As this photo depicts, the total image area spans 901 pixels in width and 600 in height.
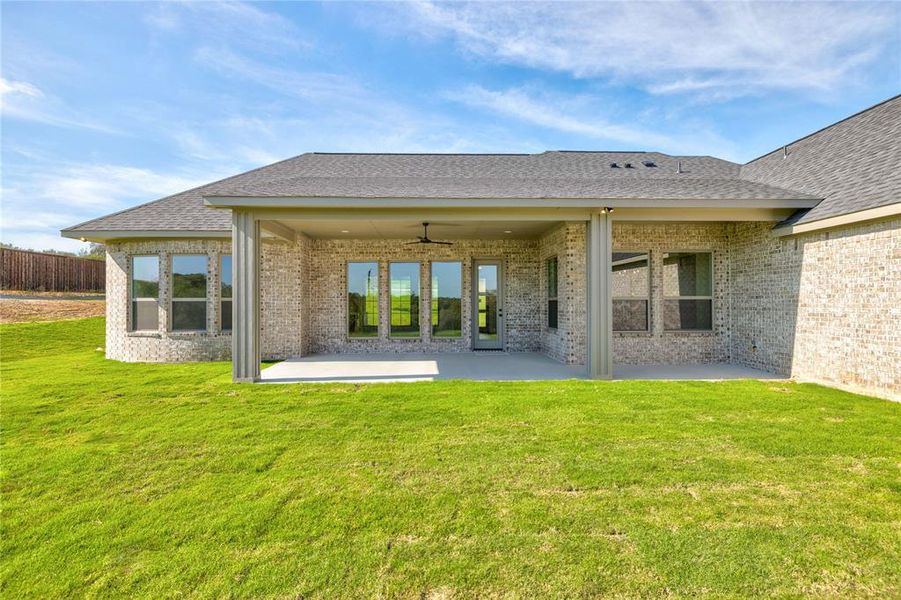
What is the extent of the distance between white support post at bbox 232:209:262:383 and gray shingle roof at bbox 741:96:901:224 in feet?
29.4

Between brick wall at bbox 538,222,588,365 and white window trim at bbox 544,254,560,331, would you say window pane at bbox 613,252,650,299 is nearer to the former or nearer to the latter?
brick wall at bbox 538,222,588,365

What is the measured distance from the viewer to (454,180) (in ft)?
30.5

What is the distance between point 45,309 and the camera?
640 inches

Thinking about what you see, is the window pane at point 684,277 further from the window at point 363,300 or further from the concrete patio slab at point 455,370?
the window at point 363,300

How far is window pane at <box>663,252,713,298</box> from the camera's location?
928 centimetres

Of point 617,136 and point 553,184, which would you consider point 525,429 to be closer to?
point 553,184

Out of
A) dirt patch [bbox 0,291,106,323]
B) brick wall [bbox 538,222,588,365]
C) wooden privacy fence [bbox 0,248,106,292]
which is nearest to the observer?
brick wall [bbox 538,222,588,365]

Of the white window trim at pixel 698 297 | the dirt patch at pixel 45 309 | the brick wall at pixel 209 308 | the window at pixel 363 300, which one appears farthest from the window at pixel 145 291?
the white window trim at pixel 698 297

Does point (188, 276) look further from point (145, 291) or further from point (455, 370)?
point (455, 370)

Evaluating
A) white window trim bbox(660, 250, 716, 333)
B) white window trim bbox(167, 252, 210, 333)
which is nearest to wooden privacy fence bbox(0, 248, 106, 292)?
white window trim bbox(167, 252, 210, 333)

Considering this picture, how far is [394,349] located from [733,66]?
45.0 ft

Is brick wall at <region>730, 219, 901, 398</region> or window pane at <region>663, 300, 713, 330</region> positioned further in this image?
window pane at <region>663, 300, 713, 330</region>

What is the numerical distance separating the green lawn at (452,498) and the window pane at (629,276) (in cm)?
368

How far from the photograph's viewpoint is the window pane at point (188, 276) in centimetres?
979
